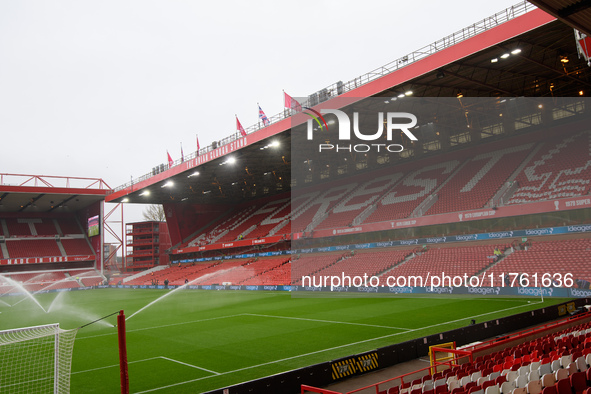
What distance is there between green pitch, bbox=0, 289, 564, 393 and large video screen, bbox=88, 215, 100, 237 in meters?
37.0

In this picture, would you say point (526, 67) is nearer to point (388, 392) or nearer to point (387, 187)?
point (387, 187)

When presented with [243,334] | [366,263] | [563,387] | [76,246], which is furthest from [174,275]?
[563,387]

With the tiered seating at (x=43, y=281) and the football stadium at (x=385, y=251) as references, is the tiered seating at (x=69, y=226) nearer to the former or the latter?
the tiered seating at (x=43, y=281)

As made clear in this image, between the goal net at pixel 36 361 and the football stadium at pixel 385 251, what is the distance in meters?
0.11

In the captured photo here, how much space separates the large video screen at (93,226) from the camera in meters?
66.8

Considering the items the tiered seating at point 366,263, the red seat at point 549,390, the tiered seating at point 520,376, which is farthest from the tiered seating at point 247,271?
the red seat at point 549,390

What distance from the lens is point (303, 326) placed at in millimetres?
20703

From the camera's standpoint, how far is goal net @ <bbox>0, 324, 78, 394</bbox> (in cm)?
1138

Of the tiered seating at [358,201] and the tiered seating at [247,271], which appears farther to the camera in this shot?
the tiered seating at [247,271]

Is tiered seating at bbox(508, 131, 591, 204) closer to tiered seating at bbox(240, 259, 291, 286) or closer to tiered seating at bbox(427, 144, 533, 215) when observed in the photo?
tiered seating at bbox(427, 144, 533, 215)

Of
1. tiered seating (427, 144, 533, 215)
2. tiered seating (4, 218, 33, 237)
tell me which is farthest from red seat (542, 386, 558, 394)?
tiered seating (4, 218, 33, 237)

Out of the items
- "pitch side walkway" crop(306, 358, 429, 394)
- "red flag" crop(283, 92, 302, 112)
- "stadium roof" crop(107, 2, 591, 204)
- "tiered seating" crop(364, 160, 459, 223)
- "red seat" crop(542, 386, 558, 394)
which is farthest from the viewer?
"tiered seating" crop(364, 160, 459, 223)

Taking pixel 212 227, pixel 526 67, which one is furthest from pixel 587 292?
pixel 212 227

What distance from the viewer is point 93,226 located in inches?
2677
